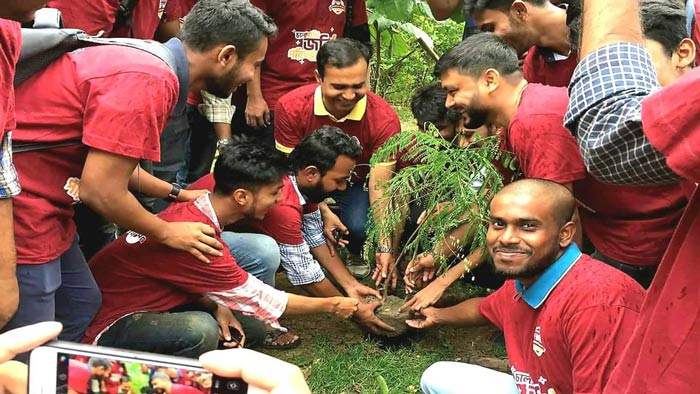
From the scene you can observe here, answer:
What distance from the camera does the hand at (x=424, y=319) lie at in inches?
134

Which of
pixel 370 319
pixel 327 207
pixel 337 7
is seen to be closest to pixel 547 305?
pixel 370 319

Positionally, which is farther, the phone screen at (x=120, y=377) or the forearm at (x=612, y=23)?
the forearm at (x=612, y=23)

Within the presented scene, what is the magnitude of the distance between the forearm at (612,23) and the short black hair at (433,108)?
344 centimetres

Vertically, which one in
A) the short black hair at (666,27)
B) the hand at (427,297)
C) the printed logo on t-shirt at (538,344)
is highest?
the short black hair at (666,27)

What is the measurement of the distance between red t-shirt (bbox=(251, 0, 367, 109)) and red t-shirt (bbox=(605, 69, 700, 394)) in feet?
12.2

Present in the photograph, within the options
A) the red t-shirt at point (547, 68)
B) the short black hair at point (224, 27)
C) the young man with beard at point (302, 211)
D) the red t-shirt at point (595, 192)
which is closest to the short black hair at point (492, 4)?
the red t-shirt at point (547, 68)

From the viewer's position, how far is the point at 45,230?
2.56m

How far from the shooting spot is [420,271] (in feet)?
12.1

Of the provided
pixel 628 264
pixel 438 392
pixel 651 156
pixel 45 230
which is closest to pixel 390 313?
pixel 438 392

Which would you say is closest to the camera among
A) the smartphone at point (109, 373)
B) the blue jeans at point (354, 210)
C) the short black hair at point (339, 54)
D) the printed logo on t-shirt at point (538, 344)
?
the smartphone at point (109, 373)

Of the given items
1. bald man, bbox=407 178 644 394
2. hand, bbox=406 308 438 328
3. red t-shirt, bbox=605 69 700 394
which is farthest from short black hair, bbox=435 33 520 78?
red t-shirt, bbox=605 69 700 394

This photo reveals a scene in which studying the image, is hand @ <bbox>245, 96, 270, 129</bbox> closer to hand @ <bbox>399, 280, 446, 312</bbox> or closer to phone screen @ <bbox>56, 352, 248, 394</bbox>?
hand @ <bbox>399, 280, 446, 312</bbox>

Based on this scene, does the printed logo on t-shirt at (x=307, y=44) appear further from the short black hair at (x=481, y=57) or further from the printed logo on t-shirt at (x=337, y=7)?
the short black hair at (x=481, y=57)

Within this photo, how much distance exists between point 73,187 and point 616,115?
203 cm
